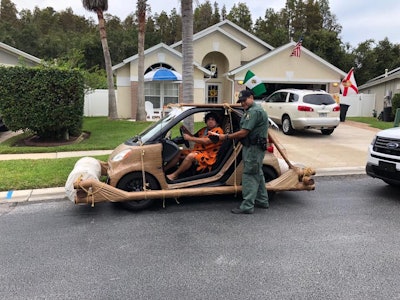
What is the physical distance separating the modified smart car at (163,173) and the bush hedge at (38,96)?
5.27 metres

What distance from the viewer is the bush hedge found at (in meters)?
10.4

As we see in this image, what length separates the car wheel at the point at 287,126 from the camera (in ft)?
45.3

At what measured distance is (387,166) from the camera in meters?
6.09

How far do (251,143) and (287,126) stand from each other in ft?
29.8

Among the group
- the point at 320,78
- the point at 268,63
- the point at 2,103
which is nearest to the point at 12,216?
the point at 2,103

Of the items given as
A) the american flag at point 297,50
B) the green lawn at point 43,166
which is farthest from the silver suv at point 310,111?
the american flag at point 297,50

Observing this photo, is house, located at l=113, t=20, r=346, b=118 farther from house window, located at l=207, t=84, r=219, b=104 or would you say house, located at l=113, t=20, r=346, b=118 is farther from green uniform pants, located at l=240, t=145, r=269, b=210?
green uniform pants, located at l=240, t=145, r=269, b=210

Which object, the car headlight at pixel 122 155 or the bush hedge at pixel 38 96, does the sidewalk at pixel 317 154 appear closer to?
the bush hedge at pixel 38 96

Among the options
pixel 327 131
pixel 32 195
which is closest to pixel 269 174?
pixel 32 195

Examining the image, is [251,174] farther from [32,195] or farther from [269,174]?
[32,195]

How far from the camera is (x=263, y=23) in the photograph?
50.6m

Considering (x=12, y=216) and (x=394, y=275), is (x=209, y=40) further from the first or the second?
(x=394, y=275)

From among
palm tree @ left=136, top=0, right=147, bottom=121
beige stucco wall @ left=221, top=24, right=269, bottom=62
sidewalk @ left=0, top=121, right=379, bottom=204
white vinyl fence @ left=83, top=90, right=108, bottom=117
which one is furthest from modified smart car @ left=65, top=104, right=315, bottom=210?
beige stucco wall @ left=221, top=24, right=269, bottom=62

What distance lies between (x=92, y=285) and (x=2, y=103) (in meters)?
8.70
